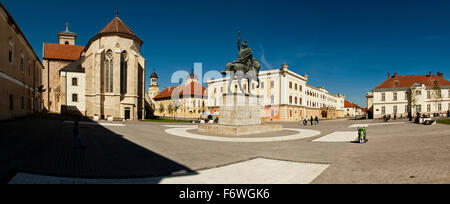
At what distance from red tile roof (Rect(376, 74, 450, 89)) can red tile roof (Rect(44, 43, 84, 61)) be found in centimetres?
7277

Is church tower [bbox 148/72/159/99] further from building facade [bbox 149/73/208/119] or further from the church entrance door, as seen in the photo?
the church entrance door

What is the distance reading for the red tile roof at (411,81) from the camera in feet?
139


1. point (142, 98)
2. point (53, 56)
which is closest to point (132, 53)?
point (142, 98)

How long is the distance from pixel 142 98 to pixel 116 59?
863cm

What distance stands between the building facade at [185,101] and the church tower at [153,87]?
32.1 ft

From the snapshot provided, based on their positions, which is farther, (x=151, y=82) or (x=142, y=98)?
(x=151, y=82)

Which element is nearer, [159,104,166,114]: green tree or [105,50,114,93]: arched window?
[105,50,114,93]: arched window

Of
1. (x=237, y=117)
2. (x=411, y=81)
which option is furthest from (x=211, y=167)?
(x=411, y=81)

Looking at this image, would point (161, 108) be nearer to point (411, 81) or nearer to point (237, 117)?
point (237, 117)

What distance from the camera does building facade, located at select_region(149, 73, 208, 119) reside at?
2611 inches

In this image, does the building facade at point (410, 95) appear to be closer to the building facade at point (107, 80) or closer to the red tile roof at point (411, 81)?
the red tile roof at point (411, 81)

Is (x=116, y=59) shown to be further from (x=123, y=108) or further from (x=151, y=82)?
(x=151, y=82)

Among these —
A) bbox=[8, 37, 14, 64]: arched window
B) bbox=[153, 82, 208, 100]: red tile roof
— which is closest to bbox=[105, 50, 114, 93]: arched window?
bbox=[8, 37, 14, 64]: arched window

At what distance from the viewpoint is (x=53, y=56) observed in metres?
49.8
